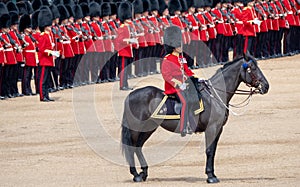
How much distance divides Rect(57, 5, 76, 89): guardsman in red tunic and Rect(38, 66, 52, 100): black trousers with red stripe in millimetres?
1250

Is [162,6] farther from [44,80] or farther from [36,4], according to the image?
[44,80]

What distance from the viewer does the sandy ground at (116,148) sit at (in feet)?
34.1

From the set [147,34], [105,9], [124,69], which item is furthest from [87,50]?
[147,34]

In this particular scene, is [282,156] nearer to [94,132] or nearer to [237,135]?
[237,135]

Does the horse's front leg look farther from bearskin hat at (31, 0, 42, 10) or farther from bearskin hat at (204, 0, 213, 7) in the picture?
bearskin hat at (204, 0, 213, 7)

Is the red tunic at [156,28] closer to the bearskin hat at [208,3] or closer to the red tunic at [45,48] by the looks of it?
the bearskin hat at [208,3]

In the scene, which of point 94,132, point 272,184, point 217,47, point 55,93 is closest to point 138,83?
point 55,93

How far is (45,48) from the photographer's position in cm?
1675

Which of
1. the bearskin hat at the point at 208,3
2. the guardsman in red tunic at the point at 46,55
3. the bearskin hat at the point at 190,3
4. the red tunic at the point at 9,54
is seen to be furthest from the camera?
the bearskin hat at the point at 208,3

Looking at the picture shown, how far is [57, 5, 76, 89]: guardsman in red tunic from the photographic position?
18.1 metres

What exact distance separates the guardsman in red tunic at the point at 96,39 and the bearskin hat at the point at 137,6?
2.98 ft

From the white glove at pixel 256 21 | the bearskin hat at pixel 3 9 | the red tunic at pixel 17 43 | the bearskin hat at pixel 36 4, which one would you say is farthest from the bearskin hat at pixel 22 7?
the white glove at pixel 256 21

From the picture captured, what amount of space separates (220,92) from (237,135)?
271 centimetres

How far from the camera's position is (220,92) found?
33.8ft
